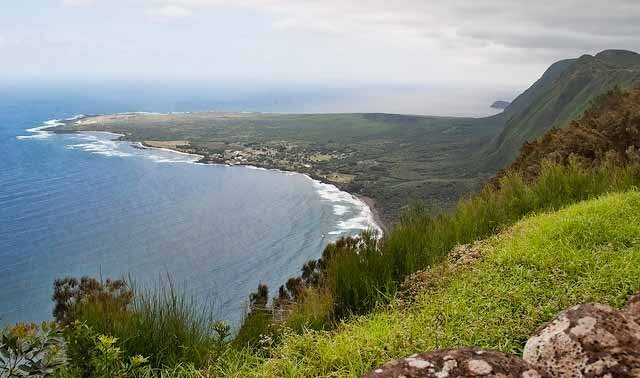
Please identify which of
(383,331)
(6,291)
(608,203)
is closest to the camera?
(383,331)

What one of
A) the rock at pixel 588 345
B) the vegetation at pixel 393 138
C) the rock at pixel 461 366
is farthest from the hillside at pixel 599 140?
the vegetation at pixel 393 138

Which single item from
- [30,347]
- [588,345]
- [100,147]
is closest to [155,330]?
[30,347]

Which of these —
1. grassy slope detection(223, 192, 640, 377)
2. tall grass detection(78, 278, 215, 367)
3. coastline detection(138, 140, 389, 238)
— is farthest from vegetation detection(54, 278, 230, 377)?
coastline detection(138, 140, 389, 238)

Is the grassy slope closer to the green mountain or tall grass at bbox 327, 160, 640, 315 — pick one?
tall grass at bbox 327, 160, 640, 315

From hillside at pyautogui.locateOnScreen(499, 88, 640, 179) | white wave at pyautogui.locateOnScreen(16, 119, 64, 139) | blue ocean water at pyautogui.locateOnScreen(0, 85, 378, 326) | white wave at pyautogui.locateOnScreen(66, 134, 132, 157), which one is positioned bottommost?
blue ocean water at pyautogui.locateOnScreen(0, 85, 378, 326)

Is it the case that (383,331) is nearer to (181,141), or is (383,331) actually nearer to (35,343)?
(35,343)

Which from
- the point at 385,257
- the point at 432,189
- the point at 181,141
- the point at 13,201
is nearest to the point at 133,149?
the point at 181,141
